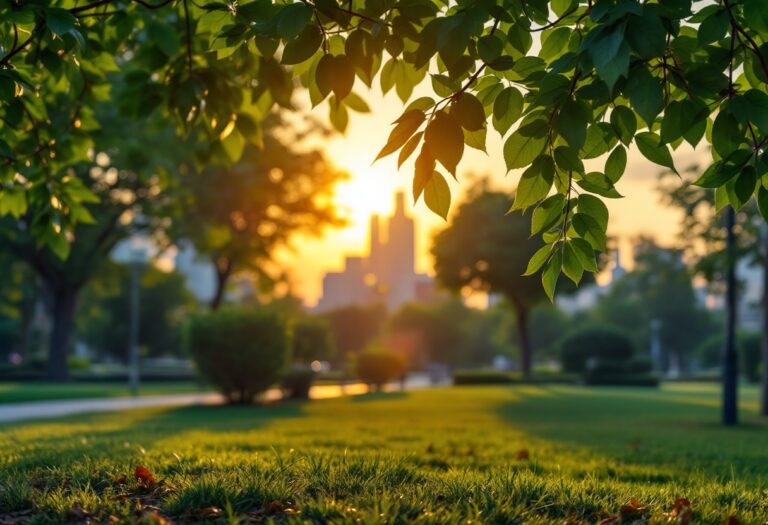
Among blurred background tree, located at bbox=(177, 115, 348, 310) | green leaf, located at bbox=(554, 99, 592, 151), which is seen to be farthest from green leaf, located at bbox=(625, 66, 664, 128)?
blurred background tree, located at bbox=(177, 115, 348, 310)

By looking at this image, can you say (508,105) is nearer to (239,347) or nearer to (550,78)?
(550,78)

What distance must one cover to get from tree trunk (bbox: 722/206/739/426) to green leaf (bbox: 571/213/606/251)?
12.1m

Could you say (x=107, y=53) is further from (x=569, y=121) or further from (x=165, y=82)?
(x=569, y=121)

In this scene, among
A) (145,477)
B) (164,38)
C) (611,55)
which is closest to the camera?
(611,55)

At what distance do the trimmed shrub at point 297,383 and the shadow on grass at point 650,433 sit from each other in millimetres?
7549

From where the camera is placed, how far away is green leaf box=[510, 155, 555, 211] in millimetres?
3113

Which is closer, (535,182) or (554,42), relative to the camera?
(535,182)

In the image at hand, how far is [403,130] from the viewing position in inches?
114

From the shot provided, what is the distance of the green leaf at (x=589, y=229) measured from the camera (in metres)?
3.28

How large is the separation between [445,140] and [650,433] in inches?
411

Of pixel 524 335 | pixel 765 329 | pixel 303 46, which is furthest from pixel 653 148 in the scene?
pixel 524 335

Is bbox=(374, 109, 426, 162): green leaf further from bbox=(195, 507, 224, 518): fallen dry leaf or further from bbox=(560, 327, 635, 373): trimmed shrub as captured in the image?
bbox=(560, 327, 635, 373): trimmed shrub

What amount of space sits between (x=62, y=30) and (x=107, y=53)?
2.04 m

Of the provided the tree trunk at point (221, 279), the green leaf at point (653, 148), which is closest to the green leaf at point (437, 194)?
the green leaf at point (653, 148)
